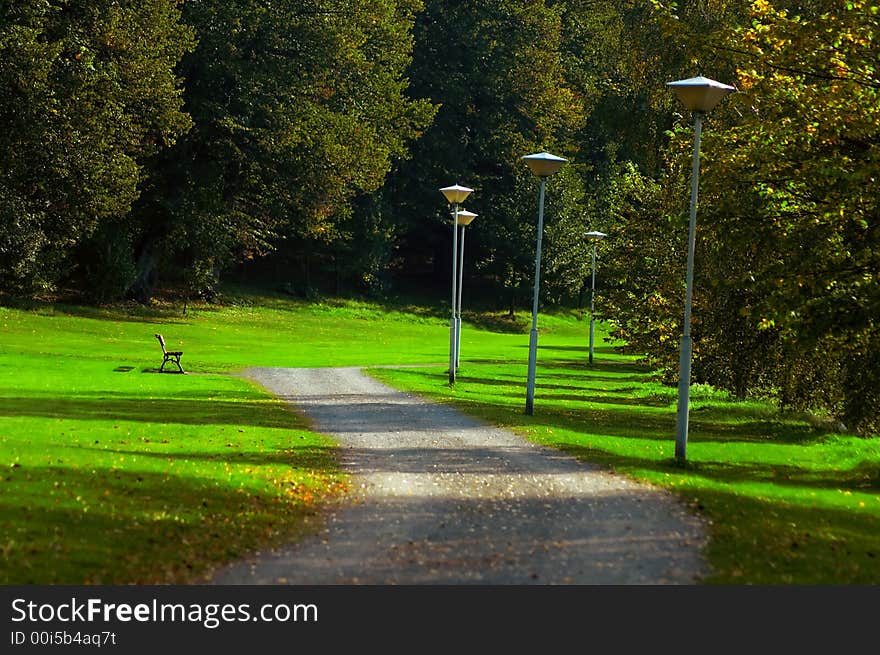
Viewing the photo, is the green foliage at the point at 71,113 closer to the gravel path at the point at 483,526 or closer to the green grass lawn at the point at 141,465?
the green grass lawn at the point at 141,465

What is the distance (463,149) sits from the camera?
8100 centimetres

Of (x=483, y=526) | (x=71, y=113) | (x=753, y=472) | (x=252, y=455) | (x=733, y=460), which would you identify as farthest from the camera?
(x=71, y=113)

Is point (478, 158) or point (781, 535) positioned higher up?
point (478, 158)

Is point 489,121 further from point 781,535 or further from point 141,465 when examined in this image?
point 781,535

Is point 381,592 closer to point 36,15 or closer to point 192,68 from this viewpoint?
point 36,15

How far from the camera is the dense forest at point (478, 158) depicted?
20.5 m

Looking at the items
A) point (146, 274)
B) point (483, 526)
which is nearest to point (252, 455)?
point (483, 526)

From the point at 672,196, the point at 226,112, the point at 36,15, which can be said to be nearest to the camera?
the point at 672,196

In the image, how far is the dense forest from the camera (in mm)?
20531

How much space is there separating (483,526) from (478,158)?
235 feet

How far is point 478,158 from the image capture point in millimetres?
83500

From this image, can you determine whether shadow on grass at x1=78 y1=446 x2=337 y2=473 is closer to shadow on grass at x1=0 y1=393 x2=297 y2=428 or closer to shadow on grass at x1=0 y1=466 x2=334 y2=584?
shadow on grass at x1=0 y1=466 x2=334 y2=584

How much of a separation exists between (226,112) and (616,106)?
18.7 m

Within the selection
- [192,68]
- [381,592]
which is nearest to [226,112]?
[192,68]
